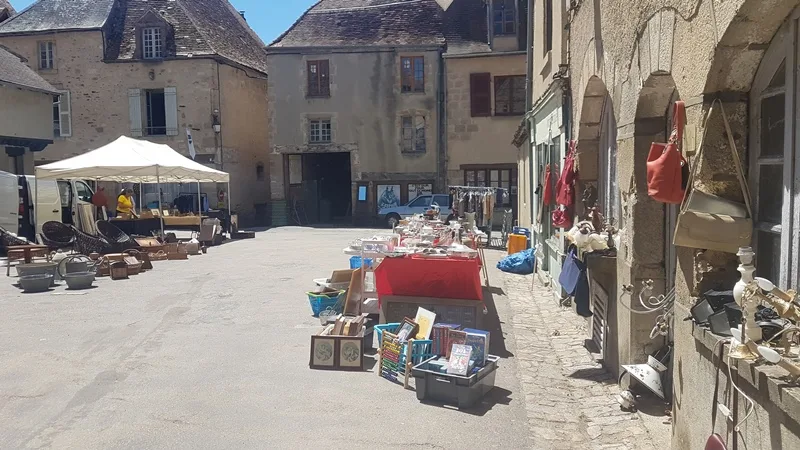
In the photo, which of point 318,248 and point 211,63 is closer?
point 318,248

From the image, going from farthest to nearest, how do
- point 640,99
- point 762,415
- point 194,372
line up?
point 194,372 < point 640,99 < point 762,415

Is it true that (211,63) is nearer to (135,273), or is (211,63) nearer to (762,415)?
(135,273)

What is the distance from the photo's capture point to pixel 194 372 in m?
6.56

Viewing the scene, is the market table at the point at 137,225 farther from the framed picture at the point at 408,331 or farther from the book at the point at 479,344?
the book at the point at 479,344

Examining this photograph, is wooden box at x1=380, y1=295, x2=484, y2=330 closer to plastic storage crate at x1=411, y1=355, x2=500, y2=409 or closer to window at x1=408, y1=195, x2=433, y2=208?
plastic storage crate at x1=411, y1=355, x2=500, y2=409

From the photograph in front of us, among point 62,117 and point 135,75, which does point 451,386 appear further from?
point 62,117

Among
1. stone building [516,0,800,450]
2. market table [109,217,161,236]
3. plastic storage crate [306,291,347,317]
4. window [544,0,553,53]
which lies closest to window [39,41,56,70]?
market table [109,217,161,236]

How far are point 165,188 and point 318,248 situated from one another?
13523mm

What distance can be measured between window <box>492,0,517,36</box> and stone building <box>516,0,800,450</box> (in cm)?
2232

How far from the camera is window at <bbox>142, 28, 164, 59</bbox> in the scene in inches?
1166

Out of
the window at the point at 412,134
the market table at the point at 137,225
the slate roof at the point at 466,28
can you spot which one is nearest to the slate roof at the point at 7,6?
the window at the point at 412,134

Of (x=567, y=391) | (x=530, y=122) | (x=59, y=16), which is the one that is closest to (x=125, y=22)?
(x=59, y=16)

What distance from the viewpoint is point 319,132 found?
30.4 m

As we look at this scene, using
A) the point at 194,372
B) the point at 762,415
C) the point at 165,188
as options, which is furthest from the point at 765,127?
the point at 165,188
